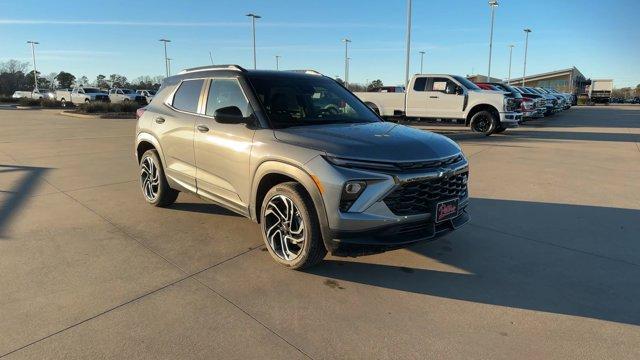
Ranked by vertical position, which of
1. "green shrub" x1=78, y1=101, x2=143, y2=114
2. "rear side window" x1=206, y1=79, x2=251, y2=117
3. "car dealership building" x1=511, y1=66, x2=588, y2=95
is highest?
"car dealership building" x1=511, y1=66, x2=588, y2=95

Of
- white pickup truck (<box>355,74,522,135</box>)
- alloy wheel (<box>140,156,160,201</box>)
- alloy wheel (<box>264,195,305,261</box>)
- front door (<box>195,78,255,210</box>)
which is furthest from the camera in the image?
white pickup truck (<box>355,74,522,135</box>)

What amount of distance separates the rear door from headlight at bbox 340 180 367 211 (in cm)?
1353

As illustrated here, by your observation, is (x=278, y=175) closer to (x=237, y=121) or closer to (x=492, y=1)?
(x=237, y=121)

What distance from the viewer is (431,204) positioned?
12.2ft

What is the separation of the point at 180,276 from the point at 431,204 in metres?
2.27

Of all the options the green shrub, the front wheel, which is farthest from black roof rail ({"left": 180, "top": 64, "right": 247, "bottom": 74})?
the green shrub

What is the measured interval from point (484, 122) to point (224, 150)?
13.2 meters

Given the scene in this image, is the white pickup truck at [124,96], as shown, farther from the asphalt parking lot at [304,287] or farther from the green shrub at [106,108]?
the asphalt parking lot at [304,287]

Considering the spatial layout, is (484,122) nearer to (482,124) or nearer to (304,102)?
(482,124)

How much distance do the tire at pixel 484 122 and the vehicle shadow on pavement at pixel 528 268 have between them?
1030 cm

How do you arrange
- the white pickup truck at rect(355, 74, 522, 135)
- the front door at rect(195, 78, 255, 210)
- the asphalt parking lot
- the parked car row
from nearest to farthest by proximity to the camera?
the asphalt parking lot → the front door at rect(195, 78, 255, 210) → the white pickup truck at rect(355, 74, 522, 135) → the parked car row

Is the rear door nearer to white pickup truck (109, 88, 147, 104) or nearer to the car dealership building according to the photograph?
white pickup truck (109, 88, 147, 104)

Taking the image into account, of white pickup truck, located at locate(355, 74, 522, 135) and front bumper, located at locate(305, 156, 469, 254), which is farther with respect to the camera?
white pickup truck, located at locate(355, 74, 522, 135)

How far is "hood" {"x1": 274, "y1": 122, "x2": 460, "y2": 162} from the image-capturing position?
362 centimetres
